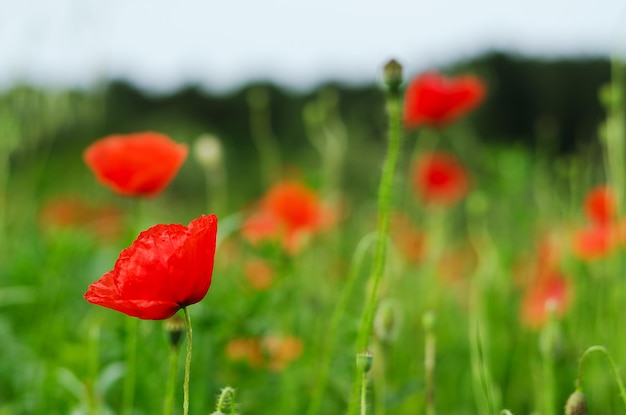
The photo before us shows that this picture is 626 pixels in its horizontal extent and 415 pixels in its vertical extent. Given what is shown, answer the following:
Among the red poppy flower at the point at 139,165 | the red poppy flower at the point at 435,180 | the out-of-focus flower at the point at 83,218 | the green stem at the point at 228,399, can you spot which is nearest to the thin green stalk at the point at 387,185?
the green stem at the point at 228,399

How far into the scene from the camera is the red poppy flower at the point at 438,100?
1875mm

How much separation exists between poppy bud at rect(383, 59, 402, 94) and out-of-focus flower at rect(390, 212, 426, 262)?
1858mm

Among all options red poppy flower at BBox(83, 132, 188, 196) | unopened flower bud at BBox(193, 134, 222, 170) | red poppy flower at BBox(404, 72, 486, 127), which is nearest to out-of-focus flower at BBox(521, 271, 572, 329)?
red poppy flower at BBox(404, 72, 486, 127)

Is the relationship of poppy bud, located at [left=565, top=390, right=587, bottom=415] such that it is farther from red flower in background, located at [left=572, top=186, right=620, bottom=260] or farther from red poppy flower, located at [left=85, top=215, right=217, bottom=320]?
red flower in background, located at [left=572, top=186, right=620, bottom=260]

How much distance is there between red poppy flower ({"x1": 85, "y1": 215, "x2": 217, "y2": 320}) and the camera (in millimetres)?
661

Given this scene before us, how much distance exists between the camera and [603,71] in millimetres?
10930

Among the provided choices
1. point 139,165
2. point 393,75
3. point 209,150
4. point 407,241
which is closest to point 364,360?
point 393,75

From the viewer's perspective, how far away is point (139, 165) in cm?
112

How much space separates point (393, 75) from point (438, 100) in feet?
3.79

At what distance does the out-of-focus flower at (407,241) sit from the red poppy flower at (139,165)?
1537 millimetres

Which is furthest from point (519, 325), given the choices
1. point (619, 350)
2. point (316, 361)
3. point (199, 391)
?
point (199, 391)

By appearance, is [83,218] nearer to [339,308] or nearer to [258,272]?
[258,272]

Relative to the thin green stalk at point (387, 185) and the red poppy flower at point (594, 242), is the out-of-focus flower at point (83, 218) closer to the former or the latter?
the red poppy flower at point (594, 242)

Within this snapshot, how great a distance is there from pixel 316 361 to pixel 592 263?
901mm
